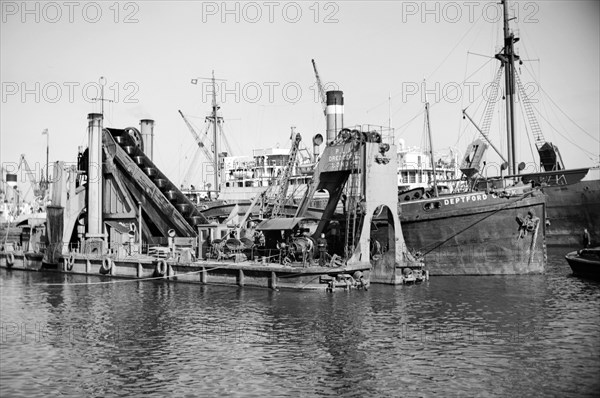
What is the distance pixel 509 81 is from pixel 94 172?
3681cm

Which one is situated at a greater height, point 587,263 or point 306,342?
point 587,263

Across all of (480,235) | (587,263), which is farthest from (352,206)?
(587,263)

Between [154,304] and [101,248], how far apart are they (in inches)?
703

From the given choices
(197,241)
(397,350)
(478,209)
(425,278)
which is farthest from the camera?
(197,241)

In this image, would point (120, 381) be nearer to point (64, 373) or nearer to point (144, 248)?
point (64, 373)

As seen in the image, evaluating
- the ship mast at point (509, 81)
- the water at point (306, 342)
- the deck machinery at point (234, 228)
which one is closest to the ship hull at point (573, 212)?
the ship mast at point (509, 81)

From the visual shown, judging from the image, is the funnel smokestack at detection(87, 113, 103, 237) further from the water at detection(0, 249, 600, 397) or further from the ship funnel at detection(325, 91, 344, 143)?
the ship funnel at detection(325, 91, 344, 143)

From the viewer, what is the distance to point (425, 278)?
38.6 m

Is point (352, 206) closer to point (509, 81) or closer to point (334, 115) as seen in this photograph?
point (334, 115)

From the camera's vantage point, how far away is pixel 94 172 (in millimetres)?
49719

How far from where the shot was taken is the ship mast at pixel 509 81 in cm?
5347

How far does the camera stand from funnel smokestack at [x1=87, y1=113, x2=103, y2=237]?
1953 inches

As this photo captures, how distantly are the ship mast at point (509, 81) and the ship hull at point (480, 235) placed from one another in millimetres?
12430

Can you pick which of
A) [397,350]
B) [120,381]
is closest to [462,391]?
[397,350]
